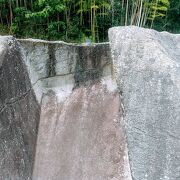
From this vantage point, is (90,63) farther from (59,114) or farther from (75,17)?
(75,17)

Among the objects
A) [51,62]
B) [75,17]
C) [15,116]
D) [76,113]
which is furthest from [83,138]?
[75,17]

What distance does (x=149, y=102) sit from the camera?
281 centimetres

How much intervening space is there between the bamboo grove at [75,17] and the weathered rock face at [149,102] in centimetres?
635

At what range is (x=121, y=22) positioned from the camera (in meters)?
10.4

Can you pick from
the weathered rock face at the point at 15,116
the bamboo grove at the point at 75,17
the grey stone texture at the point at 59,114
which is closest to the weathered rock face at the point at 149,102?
the grey stone texture at the point at 59,114

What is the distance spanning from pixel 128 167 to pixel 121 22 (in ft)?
26.3

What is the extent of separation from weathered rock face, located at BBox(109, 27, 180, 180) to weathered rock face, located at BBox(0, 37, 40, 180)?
749 mm

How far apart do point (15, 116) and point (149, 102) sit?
3.30ft

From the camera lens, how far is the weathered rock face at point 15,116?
9.13 ft

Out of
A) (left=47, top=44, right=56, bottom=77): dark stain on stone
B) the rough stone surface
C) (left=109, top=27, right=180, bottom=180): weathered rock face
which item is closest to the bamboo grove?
(left=47, top=44, right=56, bottom=77): dark stain on stone

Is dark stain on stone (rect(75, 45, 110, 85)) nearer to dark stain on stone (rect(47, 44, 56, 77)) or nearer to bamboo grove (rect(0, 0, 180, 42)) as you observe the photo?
dark stain on stone (rect(47, 44, 56, 77))

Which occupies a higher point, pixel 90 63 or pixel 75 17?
pixel 90 63

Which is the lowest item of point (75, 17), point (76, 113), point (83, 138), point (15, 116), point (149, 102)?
point (75, 17)

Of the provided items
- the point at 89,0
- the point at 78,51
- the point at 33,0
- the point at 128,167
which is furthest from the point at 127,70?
the point at 33,0
